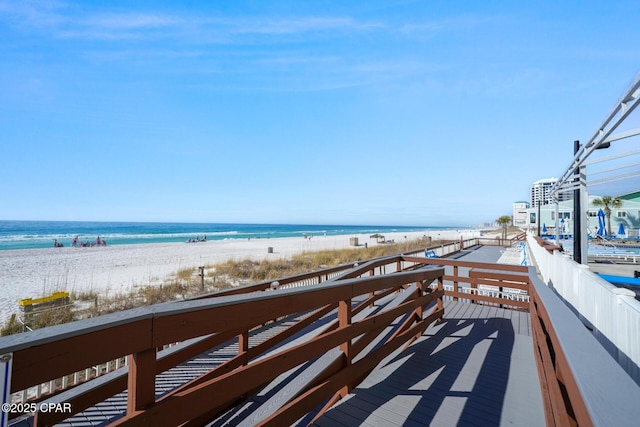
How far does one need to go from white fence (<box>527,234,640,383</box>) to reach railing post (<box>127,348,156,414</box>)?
8.58 feet

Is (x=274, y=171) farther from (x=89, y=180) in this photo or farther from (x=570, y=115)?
(x=89, y=180)

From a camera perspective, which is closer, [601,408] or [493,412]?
[601,408]

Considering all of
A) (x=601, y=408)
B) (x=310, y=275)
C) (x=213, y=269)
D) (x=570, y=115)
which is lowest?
(x=213, y=269)

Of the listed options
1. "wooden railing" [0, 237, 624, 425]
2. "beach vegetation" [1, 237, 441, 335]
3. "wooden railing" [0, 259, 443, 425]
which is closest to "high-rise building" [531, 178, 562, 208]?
"beach vegetation" [1, 237, 441, 335]

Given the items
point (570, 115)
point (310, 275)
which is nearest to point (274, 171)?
point (570, 115)

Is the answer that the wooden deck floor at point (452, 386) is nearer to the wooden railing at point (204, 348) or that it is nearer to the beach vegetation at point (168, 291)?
the wooden railing at point (204, 348)

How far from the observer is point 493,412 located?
8.11ft

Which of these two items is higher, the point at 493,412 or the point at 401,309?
the point at 401,309

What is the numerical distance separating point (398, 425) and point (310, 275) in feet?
9.71

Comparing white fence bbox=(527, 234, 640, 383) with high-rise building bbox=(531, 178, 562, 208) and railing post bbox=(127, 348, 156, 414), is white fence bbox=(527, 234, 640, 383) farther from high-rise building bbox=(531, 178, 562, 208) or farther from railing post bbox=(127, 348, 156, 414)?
high-rise building bbox=(531, 178, 562, 208)

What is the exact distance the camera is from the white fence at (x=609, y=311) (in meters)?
2.02

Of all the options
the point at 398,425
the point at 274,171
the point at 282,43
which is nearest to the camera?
the point at 398,425

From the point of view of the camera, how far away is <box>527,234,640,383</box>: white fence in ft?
6.64

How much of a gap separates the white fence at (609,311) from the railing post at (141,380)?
2.61 meters
